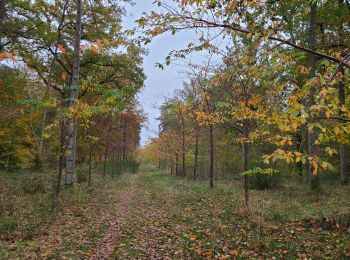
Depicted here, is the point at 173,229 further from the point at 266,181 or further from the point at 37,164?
the point at 37,164

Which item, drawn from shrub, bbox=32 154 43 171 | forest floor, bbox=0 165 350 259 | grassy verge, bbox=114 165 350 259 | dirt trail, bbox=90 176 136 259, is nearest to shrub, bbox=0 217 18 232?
forest floor, bbox=0 165 350 259

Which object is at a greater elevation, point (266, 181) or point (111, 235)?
point (266, 181)

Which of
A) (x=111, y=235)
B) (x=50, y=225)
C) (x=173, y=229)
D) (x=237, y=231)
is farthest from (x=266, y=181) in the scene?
(x=50, y=225)

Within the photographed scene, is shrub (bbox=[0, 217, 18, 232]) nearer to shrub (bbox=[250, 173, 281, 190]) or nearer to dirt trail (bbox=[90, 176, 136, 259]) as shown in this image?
dirt trail (bbox=[90, 176, 136, 259])

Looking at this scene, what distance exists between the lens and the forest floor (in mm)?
5801

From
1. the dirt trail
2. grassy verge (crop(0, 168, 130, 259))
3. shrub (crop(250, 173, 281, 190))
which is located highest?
shrub (crop(250, 173, 281, 190))

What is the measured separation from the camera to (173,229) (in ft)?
25.4

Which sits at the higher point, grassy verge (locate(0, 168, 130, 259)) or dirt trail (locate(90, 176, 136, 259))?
grassy verge (locate(0, 168, 130, 259))

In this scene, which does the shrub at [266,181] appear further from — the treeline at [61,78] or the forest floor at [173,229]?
the treeline at [61,78]

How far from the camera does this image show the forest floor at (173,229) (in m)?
5.80

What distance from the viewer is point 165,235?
719cm

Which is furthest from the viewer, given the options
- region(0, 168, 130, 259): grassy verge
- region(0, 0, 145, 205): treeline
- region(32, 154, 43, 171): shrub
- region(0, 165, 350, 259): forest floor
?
region(32, 154, 43, 171): shrub

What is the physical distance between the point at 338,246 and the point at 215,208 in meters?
4.70

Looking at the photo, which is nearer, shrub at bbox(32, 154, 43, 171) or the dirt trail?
the dirt trail
